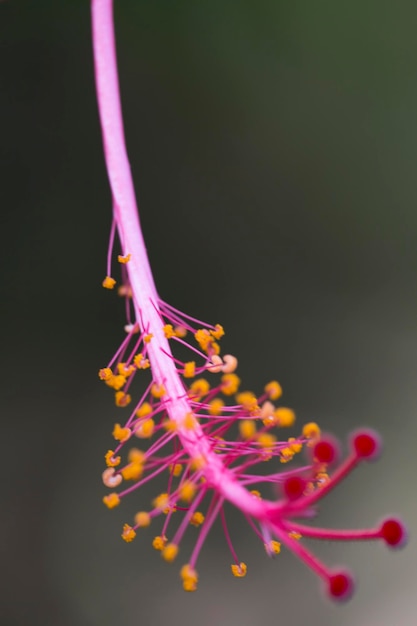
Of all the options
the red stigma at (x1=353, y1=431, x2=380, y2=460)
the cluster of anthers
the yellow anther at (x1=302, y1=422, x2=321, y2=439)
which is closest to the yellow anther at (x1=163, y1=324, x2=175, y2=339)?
the cluster of anthers

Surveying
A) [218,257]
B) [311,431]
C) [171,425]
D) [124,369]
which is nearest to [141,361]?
[124,369]

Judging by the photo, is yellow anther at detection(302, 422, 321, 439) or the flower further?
yellow anther at detection(302, 422, 321, 439)

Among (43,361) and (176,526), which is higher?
(43,361)

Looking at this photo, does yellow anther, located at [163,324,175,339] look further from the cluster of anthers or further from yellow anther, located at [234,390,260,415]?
yellow anther, located at [234,390,260,415]

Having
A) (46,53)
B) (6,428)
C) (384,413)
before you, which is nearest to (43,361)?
(6,428)

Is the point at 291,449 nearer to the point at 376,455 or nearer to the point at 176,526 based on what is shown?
the point at 376,455

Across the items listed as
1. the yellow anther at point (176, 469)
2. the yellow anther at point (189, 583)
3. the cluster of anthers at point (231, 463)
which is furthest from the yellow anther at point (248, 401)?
the yellow anther at point (189, 583)
